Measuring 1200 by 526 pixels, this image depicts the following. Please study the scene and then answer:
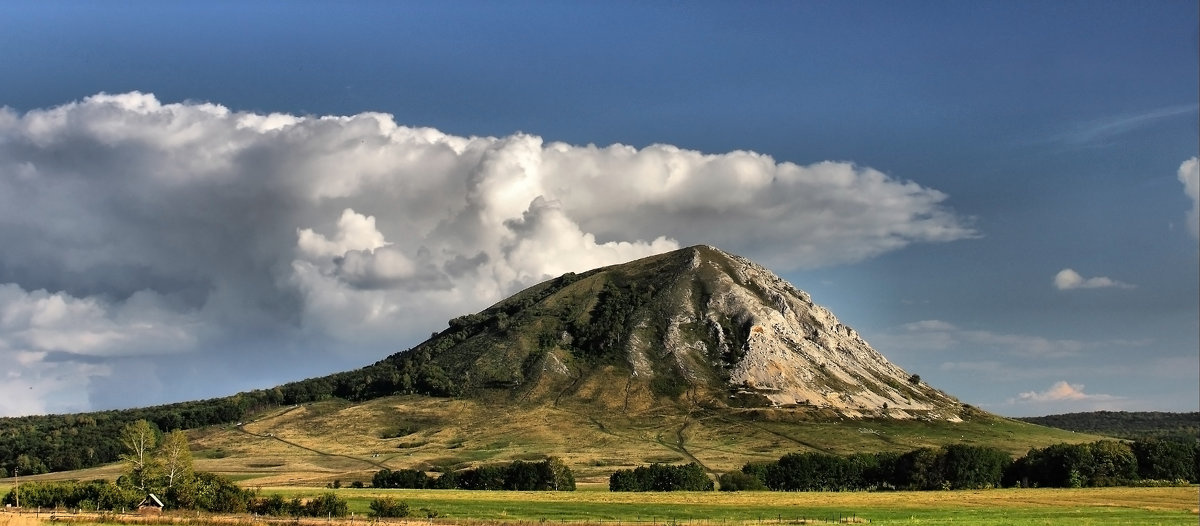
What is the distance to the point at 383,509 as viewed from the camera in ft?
387

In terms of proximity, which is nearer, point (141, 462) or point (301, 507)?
point (301, 507)

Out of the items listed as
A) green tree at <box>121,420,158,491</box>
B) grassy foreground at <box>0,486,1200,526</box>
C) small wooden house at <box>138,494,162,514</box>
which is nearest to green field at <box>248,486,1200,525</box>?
grassy foreground at <box>0,486,1200,526</box>

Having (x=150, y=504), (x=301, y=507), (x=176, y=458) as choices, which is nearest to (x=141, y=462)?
(x=176, y=458)

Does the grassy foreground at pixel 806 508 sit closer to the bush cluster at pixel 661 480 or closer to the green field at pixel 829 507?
the green field at pixel 829 507

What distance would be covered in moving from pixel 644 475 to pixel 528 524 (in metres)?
91.8

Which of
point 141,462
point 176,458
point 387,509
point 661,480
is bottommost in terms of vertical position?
point 387,509

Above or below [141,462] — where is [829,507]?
below

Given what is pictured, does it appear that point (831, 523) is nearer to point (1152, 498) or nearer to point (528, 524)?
point (528, 524)

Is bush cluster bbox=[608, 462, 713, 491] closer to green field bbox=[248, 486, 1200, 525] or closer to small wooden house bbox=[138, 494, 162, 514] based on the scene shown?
green field bbox=[248, 486, 1200, 525]

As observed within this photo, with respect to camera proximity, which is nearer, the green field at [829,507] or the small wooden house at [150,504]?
the green field at [829,507]

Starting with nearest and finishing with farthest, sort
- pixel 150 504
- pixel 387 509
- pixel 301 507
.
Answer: pixel 387 509 < pixel 301 507 < pixel 150 504

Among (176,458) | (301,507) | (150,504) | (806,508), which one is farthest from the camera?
(176,458)

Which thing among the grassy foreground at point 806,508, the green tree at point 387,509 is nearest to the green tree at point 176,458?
the grassy foreground at point 806,508

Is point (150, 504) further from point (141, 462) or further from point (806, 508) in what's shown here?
point (806, 508)
